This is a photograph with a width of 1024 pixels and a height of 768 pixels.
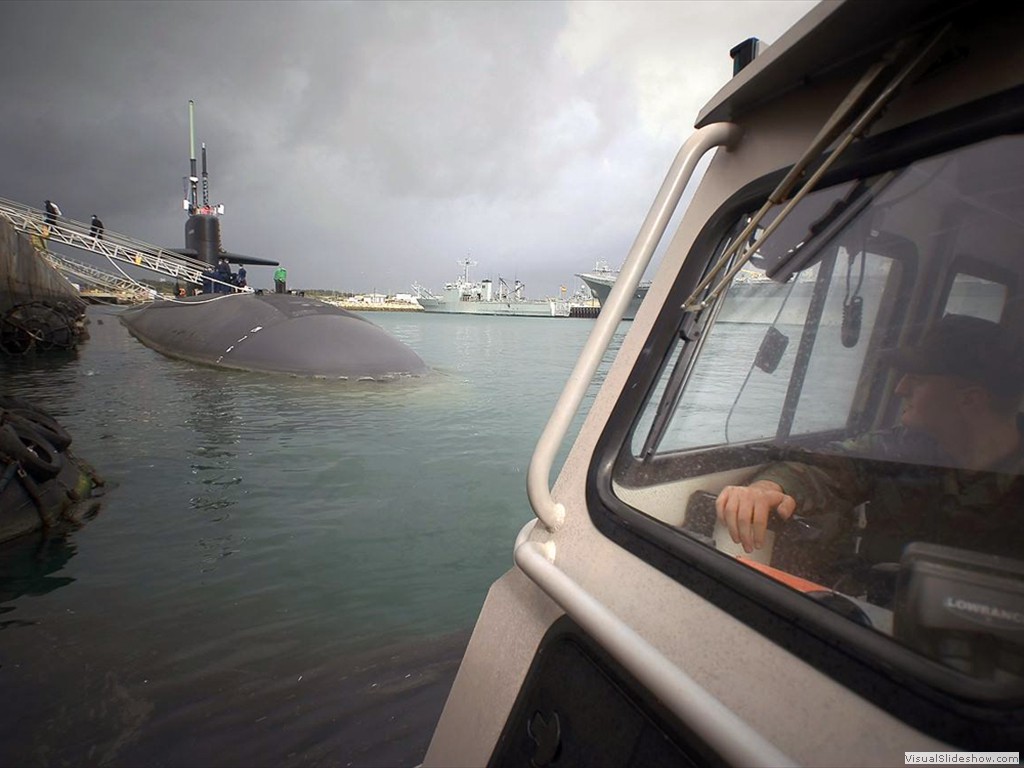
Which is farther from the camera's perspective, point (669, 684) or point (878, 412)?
point (878, 412)

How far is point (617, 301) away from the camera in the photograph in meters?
1.46

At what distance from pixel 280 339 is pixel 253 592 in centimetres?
1288

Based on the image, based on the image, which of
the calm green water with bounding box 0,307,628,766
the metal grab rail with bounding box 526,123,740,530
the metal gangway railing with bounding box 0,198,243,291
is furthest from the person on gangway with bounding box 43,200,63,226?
the metal grab rail with bounding box 526,123,740,530

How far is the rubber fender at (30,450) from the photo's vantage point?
454 centimetres

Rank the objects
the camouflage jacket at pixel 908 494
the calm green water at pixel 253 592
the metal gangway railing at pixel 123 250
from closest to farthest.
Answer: the camouflage jacket at pixel 908 494 → the calm green water at pixel 253 592 → the metal gangway railing at pixel 123 250

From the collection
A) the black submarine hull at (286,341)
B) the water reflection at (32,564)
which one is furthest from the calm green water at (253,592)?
the black submarine hull at (286,341)

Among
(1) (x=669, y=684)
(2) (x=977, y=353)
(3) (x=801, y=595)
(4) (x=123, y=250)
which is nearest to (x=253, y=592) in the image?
(1) (x=669, y=684)

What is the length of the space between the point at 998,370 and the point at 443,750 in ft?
5.55

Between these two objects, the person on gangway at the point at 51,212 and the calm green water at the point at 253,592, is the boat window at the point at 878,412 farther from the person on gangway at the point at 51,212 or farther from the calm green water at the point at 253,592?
the person on gangway at the point at 51,212

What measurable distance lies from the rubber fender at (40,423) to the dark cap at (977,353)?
6622 mm

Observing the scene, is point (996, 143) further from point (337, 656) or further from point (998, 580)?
point (337, 656)

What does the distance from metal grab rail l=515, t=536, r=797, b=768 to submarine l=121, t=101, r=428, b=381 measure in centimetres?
1375

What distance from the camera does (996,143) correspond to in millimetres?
1020

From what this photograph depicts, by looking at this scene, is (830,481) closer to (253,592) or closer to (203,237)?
(253,592)
